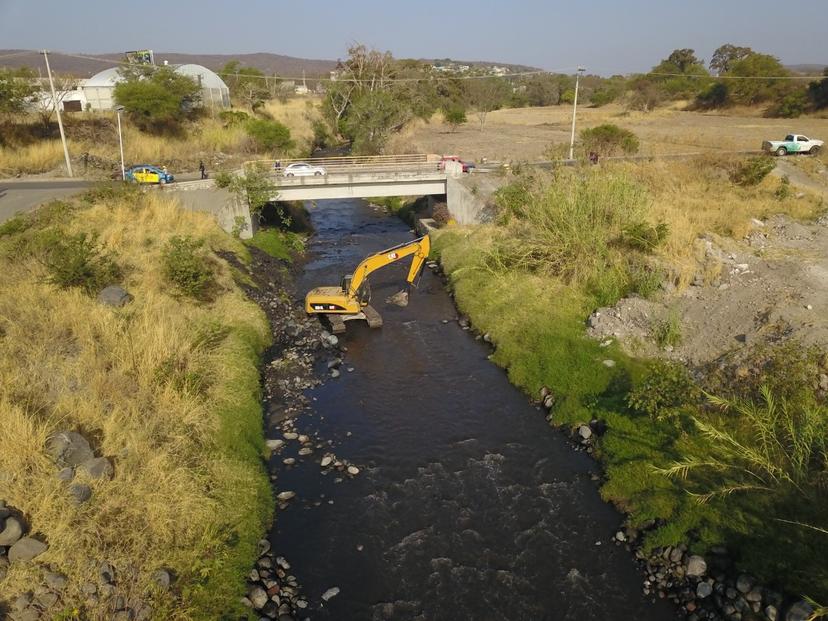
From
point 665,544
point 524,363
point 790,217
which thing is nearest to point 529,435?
point 524,363

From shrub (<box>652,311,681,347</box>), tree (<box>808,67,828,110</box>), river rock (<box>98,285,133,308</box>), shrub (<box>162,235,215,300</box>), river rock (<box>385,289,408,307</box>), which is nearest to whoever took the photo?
shrub (<box>652,311,681,347</box>)

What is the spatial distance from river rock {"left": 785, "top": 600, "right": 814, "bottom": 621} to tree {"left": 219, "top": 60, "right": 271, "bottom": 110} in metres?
79.4

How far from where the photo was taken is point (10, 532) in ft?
34.1

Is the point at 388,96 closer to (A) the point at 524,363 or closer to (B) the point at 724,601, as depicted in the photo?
(A) the point at 524,363

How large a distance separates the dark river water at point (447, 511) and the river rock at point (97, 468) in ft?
13.3

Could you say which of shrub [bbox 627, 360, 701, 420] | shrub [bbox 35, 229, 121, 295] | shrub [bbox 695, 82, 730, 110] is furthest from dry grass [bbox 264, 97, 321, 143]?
shrub [bbox 627, 360, 701, 420]

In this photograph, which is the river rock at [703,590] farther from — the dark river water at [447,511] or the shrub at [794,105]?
the shrub at [794,105]

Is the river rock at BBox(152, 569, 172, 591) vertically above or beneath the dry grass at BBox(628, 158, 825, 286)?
beneath

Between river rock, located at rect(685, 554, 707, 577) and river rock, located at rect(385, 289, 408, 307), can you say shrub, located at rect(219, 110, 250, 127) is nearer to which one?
river rock, located at rect(385, 289, 408, 307)

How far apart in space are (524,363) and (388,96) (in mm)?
45857

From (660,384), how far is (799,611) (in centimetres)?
673

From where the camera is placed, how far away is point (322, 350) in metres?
22.1

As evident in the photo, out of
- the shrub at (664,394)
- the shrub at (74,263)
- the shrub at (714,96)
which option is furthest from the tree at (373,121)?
the shrub at (714,96)

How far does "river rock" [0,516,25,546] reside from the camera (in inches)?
407
